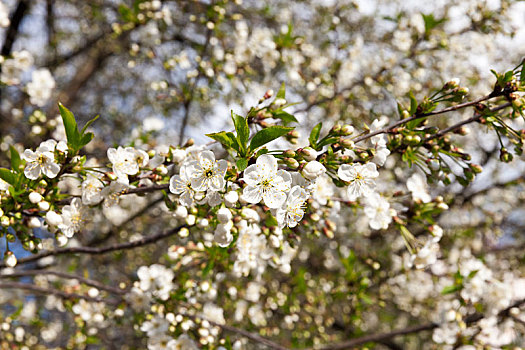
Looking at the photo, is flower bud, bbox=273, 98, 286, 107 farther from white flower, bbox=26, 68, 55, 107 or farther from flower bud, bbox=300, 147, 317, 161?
white flower, bbox=26, 68, 55, 107

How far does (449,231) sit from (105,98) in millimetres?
6184

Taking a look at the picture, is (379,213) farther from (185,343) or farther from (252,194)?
(185,343)

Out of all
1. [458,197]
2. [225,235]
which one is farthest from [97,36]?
[458,197]

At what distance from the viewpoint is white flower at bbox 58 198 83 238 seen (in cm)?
163

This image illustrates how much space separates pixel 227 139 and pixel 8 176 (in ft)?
3.12

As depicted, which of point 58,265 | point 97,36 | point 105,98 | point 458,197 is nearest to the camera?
point 58,265

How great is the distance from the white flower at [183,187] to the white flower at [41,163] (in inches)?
19.1

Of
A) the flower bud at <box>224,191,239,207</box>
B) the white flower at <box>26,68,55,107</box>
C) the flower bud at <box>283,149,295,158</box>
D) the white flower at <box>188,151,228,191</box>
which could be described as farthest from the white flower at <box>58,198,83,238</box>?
the white flower at <box>26,68,55,107</box>

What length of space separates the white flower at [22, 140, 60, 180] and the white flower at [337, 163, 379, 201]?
3.81ft

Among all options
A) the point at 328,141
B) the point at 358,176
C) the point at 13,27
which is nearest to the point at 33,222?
the point at 328,141

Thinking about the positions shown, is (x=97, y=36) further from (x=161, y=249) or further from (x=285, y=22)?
(x=161, y=249)

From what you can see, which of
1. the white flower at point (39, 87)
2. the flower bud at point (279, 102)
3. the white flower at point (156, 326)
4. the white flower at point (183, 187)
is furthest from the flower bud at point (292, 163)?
the white flower at point (39, 87)

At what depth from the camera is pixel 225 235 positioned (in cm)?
157

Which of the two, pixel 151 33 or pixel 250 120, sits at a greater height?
pixel 250 120
